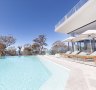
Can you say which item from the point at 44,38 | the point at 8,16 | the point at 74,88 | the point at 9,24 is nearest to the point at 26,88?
the point at 74,88

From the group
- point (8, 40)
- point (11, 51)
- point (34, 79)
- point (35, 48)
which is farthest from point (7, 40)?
point (34, 79)

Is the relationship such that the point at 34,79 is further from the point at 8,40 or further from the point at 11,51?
the point at 8,40

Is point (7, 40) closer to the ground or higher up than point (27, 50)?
higher up

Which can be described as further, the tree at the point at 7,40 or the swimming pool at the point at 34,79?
the tree at the point at 7,40

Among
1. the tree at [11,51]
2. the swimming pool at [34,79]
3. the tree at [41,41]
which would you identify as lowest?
the swimming pool at [34,79]

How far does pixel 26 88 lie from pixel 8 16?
2188cm

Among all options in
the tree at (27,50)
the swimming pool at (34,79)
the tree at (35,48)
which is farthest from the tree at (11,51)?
the swimming pool at (34,79)

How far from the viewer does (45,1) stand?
23484mm

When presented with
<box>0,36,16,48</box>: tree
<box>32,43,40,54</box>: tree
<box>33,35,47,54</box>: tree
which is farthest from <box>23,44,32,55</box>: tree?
<box>0,36,16,48</box>: tree

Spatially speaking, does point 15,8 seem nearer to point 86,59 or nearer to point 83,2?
point 83,2

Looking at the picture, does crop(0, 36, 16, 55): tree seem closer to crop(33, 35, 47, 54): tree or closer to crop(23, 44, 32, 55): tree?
crop(23, 44, 32, 55): tree

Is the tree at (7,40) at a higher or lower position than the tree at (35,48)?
higher

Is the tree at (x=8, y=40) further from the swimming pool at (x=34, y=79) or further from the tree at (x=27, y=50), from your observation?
the swimming pool at (x=34, y=79)

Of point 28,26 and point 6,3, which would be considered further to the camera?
point 28,26
